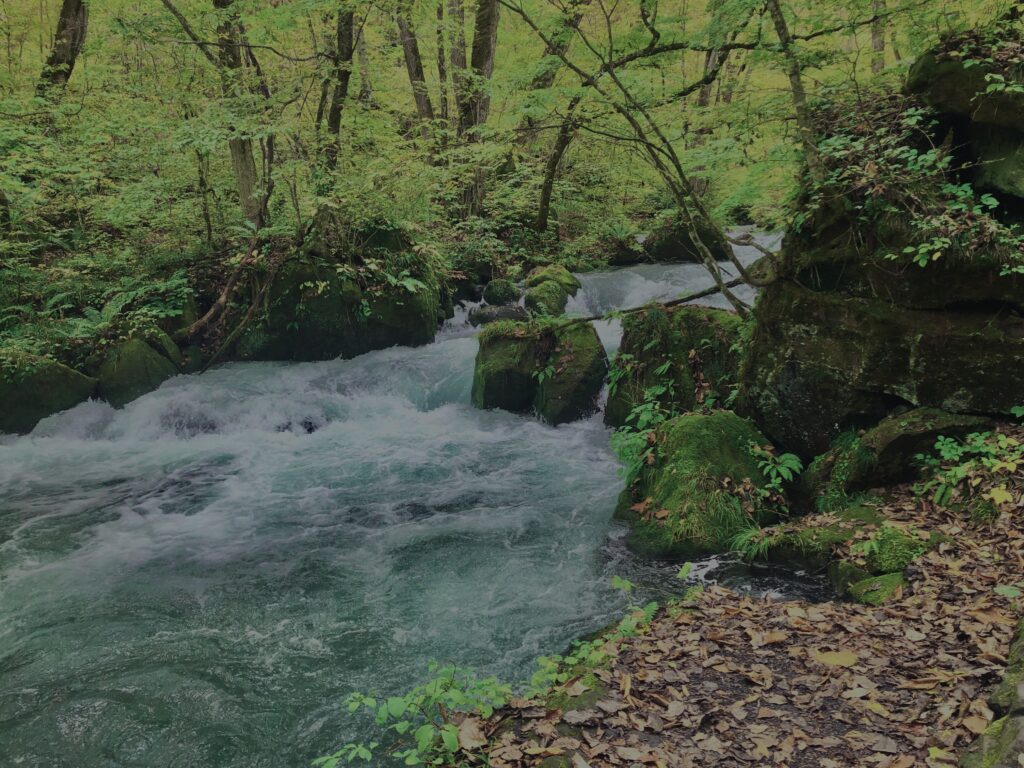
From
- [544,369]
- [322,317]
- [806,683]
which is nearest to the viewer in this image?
[806,683]

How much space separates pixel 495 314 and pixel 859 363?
29.8 ft

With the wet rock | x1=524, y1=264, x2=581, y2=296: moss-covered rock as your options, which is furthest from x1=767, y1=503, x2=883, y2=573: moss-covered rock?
x1=524, y1=264, x2=581, y2=296: moss-covered rock

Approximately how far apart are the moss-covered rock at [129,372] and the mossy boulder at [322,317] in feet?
5.15

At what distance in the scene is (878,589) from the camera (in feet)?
14.5

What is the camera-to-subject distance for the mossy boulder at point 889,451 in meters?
5.44

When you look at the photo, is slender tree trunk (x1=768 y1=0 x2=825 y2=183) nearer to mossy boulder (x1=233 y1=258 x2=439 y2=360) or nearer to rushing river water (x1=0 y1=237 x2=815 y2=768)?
rushing river water (x1=0 y1=237 x2=815 y2=768)

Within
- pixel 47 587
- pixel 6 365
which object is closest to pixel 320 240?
pixel 6 365

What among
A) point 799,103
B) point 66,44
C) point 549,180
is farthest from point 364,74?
point 799,103

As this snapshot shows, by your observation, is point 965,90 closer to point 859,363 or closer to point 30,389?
point 859,363

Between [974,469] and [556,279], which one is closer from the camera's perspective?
[974,469]

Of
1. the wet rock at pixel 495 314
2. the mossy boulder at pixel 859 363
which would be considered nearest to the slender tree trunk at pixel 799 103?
the mossy boulder at pixel 859 363

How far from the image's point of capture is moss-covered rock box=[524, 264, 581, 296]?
1487 cm

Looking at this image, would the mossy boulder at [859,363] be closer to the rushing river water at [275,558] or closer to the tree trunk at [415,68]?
the rushing river water at [275,558]

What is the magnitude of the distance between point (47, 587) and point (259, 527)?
2.09m
